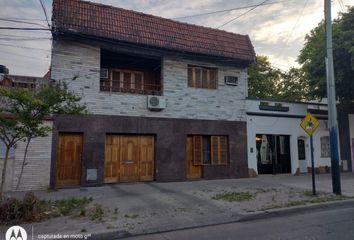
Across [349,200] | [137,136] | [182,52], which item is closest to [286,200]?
[349,200]

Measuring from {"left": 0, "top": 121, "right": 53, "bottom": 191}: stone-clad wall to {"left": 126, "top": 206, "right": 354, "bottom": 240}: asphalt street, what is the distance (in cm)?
737

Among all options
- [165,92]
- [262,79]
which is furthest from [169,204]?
[262,79]

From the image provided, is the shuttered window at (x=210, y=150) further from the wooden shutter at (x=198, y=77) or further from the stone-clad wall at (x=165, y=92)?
the wooden shutter at (x=198, y=77)

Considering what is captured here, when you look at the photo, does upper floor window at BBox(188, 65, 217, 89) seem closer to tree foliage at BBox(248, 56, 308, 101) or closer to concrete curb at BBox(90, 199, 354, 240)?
concrete curb at BBox(90, 199, 354, 240)

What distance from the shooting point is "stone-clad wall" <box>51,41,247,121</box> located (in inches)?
543

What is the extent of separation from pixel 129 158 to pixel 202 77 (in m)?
6.11

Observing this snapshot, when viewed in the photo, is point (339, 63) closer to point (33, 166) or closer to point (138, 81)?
point (138, 81)

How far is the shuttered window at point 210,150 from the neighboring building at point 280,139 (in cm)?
170

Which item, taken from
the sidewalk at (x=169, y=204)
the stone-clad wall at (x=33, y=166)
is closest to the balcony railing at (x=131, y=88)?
the stone-clad wall at (x=33, y=166)

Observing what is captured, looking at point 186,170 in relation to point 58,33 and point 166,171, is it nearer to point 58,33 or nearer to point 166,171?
point 166,171

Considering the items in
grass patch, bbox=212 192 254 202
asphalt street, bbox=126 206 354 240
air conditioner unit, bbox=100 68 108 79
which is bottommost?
asphalt street, bbox=126 206 354 240

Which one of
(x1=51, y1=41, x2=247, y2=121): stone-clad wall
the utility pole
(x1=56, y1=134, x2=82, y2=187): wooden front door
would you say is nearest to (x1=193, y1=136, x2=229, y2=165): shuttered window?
(x1=51, y1=41, x2=247, y2=121): stone-clad wall

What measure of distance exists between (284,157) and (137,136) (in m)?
10.0

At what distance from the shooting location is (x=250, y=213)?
28.8 feet
